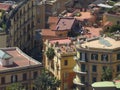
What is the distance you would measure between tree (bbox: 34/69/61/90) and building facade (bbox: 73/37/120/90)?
4.40 metres

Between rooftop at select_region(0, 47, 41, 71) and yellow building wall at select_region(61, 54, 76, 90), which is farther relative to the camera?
yellow building wall at select_region(61, 54, 76, 90)

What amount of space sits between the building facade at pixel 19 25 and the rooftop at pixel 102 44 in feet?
87.1

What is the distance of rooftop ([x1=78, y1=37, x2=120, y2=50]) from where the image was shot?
124 metres

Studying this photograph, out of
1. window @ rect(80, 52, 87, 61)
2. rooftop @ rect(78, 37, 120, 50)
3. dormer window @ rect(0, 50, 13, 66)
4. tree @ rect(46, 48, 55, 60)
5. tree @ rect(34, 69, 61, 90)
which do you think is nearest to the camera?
window @ rect(80, 52, 87, 61)

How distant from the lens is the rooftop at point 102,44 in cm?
12381

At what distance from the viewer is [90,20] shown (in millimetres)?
157500

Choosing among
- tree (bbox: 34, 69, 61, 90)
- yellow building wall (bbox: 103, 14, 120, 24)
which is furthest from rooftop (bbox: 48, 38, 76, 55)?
yellow building wall (bbox: 103, 14, 120, 24)

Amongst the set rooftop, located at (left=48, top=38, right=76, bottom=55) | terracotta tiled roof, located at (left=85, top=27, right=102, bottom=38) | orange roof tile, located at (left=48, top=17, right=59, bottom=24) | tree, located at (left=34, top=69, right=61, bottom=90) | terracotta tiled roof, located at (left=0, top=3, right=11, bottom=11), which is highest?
terracotta tiled roof, located at (left=0, top=3, right=11, bottom=11)

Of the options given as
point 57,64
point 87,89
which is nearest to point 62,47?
point 57,64

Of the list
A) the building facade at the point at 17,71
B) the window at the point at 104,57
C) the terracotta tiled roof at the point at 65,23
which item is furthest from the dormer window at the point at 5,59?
the terracotta tiled roof at the point at 65,23

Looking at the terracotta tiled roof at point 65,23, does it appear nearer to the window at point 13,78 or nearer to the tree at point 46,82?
the tree at point 46,82

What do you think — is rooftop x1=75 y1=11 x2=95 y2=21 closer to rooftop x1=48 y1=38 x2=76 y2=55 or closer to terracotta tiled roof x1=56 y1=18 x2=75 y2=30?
terracotta tiled roof x1=56 y1=18 x2=75 y2=30

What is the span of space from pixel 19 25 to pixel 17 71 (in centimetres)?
3276

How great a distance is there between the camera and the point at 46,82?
4970 inches
